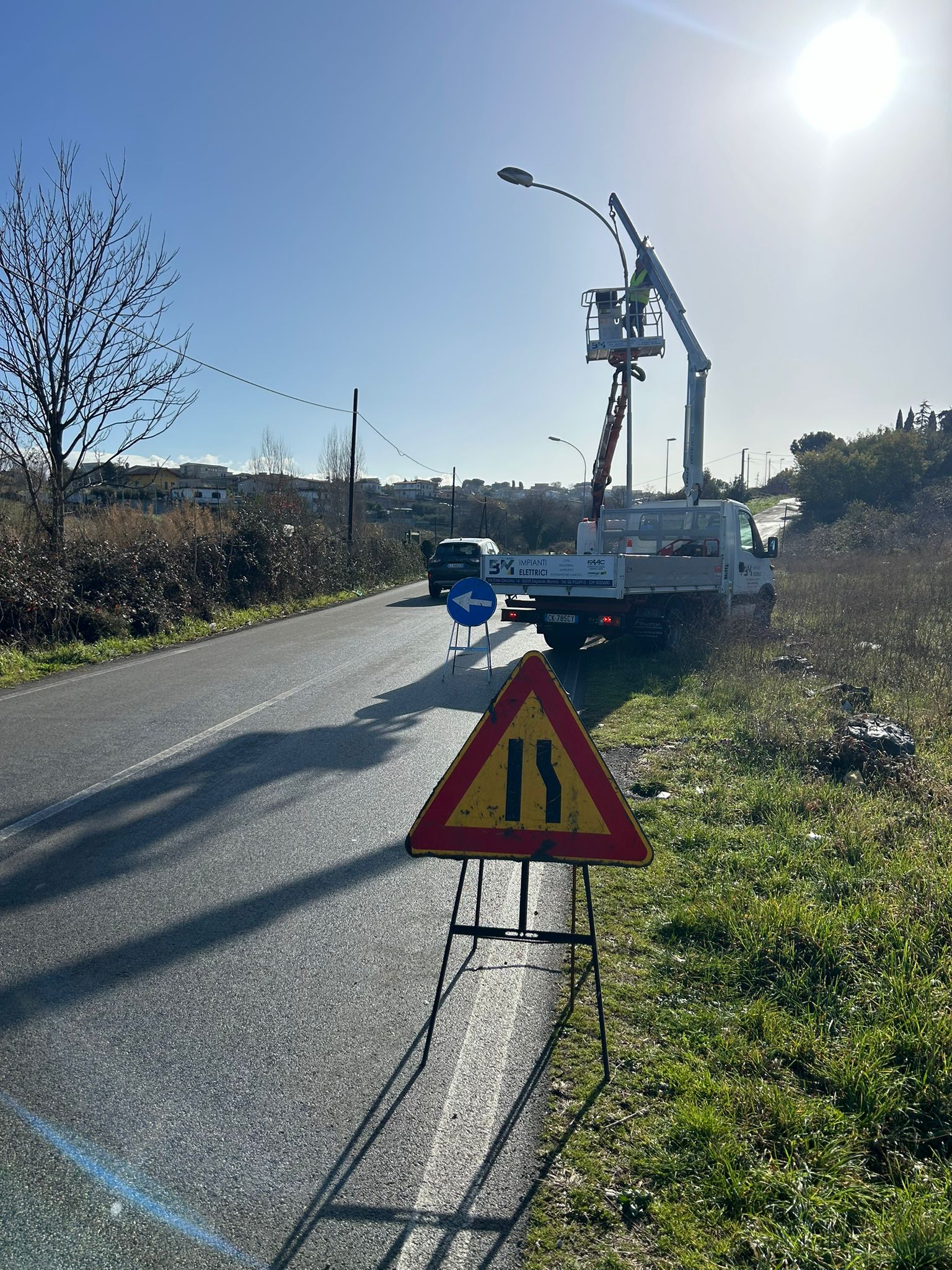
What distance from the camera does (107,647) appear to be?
45.7 feet

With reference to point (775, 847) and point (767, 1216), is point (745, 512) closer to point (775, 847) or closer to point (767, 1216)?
point (775, 847)

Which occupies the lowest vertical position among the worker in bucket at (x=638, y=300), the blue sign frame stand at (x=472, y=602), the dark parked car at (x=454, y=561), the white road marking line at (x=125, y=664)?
the white road marking line at (x=125, y=664)

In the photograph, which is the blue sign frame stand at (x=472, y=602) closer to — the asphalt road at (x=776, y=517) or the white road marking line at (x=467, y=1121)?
the white road marking line at (x=467, y=1121)

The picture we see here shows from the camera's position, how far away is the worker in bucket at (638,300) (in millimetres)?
18609

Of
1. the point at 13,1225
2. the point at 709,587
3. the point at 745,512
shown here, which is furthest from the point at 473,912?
the point at 745,512

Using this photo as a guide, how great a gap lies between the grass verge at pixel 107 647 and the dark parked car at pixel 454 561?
5483 mm

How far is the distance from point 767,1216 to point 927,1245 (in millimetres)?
395

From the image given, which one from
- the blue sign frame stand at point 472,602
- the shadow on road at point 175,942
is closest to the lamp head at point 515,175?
the blue sign frame stand at point 472,602

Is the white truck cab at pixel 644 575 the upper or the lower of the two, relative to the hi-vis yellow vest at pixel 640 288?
lower

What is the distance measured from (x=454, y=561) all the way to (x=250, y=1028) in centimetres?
2262

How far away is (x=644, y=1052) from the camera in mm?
3242

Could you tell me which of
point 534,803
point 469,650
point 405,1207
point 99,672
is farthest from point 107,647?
point 405,1207

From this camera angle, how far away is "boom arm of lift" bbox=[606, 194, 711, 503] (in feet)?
58.9

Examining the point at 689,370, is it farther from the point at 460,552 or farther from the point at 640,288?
the point at 460,552
